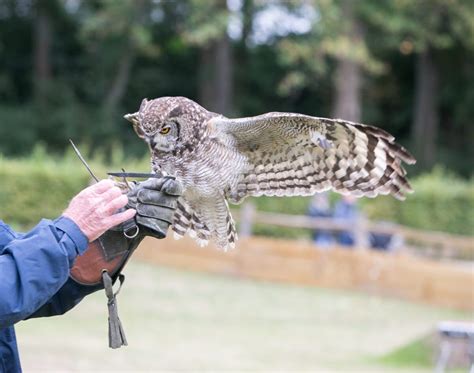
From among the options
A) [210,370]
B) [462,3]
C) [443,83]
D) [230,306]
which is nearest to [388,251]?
[230,306]

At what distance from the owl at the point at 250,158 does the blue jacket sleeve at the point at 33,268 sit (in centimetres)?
173

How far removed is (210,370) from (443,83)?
91.5ft

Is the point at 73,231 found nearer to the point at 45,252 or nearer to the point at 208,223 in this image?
the point at 45,252

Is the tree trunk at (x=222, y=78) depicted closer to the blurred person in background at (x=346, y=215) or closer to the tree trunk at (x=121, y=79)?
the tree trunk at (x=121, y=79)

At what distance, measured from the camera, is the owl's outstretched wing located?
4895 mm

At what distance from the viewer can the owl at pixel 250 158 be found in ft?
15.6

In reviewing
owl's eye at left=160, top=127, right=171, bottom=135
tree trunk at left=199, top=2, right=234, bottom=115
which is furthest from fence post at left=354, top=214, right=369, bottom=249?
tree trunk at left=199, top=2, right=234, bottom=115

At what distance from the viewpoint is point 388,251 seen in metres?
15.8

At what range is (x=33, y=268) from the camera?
2.87 meters

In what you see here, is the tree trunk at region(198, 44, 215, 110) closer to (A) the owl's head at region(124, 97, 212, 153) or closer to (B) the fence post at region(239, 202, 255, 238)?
(B) the fence post at region(239, 202, 255, 238)

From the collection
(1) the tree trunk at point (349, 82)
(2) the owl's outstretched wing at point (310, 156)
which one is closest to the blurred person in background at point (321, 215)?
(1) the tree trunk at point (349, 82)

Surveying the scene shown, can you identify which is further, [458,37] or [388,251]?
[458,37]

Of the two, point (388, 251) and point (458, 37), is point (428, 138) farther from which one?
point (388, 251)

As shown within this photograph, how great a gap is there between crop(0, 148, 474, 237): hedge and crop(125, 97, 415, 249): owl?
12773 millimetres
